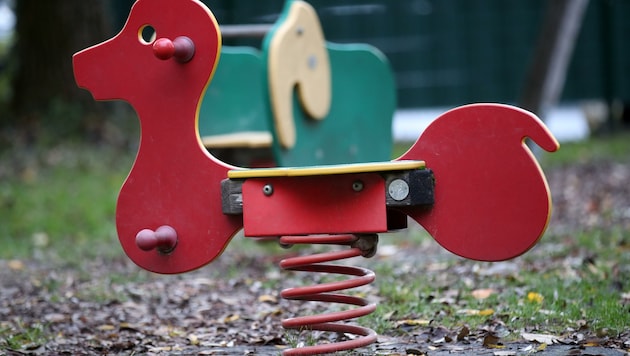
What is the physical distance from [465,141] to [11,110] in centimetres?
826

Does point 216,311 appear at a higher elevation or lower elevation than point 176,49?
lower

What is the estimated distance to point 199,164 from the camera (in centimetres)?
343

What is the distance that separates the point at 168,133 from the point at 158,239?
1.32 ft

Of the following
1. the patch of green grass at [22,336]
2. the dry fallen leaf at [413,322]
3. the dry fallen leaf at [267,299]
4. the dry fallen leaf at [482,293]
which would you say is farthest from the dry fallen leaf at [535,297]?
the patch of green grass at [22,336]

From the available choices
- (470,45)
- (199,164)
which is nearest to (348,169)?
(199,164)

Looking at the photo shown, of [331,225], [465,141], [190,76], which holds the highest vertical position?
[190,76]

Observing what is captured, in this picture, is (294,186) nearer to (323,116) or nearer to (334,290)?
(334,290)

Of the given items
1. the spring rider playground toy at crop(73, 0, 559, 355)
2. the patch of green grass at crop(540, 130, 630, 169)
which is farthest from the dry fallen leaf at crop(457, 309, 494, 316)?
the patch of green grass at crop(540, 130, 630, 169)

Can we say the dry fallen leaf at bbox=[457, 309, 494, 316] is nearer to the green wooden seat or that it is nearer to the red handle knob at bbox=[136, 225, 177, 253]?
the red handle knob at bbox=[136, 225, 177, 253]

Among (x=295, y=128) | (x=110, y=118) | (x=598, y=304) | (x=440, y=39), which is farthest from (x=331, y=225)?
(x=440, y=39)

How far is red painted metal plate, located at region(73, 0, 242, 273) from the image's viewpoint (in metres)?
3.40

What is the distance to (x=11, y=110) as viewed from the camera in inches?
410

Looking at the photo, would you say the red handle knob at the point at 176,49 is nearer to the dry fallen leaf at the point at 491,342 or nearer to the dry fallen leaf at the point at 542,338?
the dry fallen leaf at the point at 491,342

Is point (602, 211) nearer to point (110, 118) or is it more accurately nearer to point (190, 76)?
point (190, 76)
